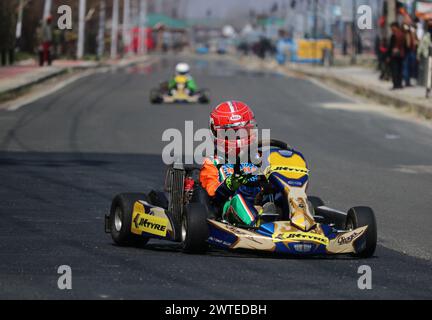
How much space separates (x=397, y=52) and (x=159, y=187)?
63.5 ft

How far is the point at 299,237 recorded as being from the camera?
9.21m

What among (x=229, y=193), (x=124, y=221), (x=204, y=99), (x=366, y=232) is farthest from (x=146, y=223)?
(x=204, y=99)

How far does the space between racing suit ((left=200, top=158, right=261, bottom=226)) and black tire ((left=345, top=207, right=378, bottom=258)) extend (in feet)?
2.33

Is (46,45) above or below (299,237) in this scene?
above

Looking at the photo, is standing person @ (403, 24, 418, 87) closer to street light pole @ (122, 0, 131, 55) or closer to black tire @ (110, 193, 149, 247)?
black tire @ (110, 193, 149, 247)

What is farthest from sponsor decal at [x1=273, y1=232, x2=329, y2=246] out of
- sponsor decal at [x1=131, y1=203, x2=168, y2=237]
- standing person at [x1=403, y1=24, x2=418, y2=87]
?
standing person at [x1=403, y1=24, x2=418, y2=87]

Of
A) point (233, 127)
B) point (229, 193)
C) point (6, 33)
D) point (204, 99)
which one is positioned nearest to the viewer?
point (229, 193)

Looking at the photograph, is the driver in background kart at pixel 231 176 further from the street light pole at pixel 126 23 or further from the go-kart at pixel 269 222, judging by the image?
the street light pole at pixel 126 23

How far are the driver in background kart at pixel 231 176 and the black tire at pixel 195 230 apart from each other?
385 millimetres

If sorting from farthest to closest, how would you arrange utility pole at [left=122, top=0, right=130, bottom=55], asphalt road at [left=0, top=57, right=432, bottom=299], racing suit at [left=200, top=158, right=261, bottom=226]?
utility pole at [left=122, top=0, right=130, bottom=55], racing suit at [left=200, top=158, right=261, bottom=226], asphalt road at [left=0, top=57, right=432, bottom=299]

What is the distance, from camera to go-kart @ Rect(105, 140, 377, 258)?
927 cm

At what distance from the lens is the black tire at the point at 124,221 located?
33.1 feet

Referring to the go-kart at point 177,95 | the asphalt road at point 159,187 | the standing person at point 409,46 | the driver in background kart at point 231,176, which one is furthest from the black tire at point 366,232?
the standing person at point 409,46

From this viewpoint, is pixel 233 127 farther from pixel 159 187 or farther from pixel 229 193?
pixel 159 187
